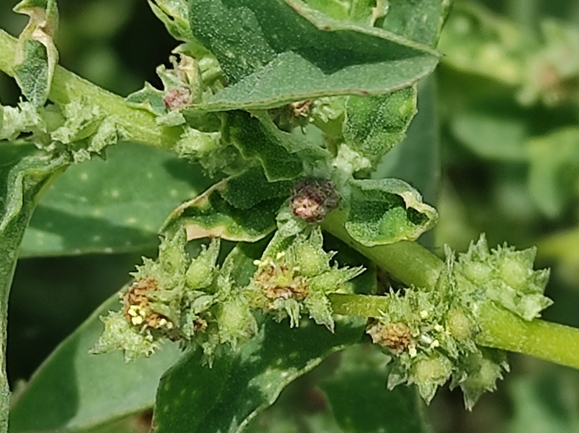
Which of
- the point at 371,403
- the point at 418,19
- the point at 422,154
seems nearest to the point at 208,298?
the point at 418,19

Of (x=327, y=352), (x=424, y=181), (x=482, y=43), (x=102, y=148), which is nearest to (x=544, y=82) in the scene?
(x=482, y=43)

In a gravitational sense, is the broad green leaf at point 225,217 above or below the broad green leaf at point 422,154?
above

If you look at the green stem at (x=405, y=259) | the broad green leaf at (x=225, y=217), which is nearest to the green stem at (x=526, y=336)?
the green stem at (x=405, y=259)

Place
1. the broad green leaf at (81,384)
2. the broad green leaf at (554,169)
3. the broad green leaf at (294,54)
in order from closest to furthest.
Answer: the broad green leaf at (294,54), the broad green leaf at (81,384), the broad green leaf at (554,169)

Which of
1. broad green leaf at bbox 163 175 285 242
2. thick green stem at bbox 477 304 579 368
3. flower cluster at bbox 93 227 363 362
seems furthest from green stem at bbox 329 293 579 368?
broad green leaf at bbox 163 175 285 242

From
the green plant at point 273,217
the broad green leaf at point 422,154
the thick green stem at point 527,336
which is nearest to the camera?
the green plant at point 273,217

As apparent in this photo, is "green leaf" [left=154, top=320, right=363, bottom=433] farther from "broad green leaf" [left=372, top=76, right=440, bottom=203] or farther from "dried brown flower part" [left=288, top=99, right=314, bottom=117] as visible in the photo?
"broad green leaf" [left=372, top=76, right=440, bottom=203]

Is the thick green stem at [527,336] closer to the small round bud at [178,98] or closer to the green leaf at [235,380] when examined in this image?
the green leaf at [235,380]

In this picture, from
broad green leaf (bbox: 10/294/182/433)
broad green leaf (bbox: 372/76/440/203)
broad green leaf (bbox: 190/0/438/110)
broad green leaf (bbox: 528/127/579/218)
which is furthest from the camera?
broad green leaf (bbox: 528/127/579/218)
